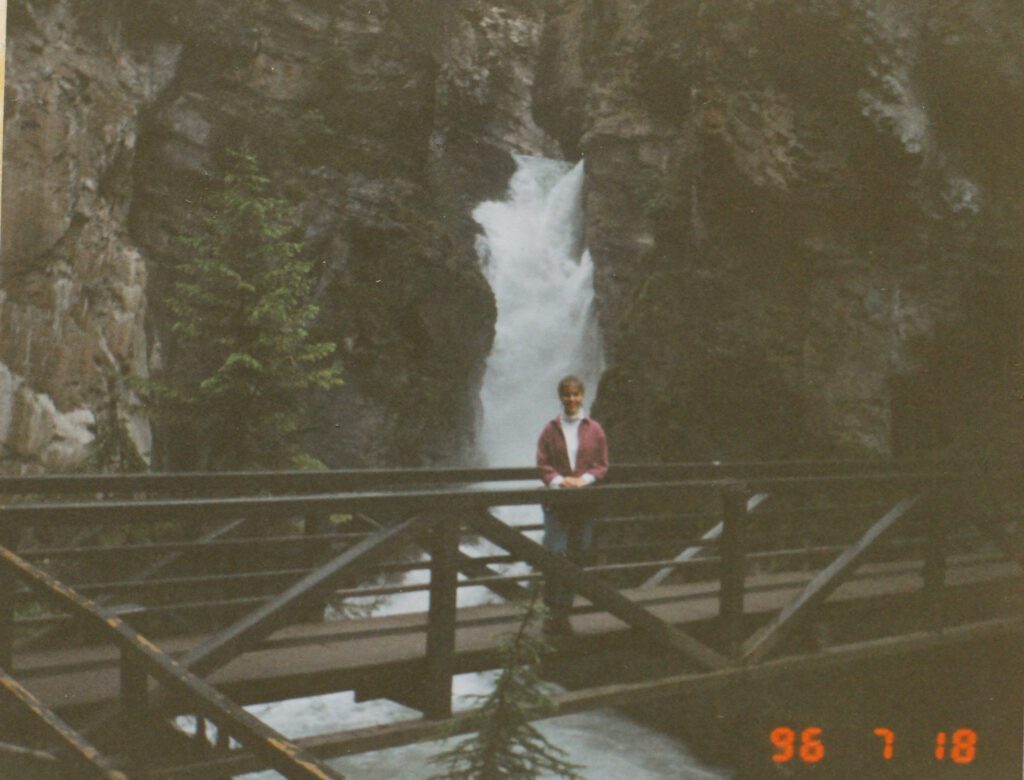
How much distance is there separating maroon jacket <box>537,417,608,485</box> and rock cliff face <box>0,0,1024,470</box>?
6567 mm

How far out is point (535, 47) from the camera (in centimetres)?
2553

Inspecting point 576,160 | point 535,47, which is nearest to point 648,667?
point 576,160

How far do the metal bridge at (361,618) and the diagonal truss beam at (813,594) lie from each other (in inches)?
0.6

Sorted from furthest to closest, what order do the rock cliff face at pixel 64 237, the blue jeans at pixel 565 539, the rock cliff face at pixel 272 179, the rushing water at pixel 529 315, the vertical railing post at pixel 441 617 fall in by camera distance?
the rushing water at pixel 529 315
the rock cliff face at pixel 272 179
the rock cliff face at pixel 64 237
the blue jeans at pixel 565 539
the vertical railing post at pixel 441 617

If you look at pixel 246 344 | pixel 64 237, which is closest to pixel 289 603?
pixel 246 344

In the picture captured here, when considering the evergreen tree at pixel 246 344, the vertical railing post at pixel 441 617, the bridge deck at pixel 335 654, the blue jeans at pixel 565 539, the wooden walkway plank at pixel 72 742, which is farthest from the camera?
the evergreen tree at pixel 246 344

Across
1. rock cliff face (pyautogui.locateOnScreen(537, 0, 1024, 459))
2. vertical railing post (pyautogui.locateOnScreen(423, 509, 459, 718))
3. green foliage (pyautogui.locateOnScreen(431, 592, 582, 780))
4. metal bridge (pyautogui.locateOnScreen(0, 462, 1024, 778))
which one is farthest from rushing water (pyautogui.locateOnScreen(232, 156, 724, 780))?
green foliage (pyautogui.locateOnScreen(431, 592, 582, 780))

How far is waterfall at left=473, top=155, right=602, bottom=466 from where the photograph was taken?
64.6ft

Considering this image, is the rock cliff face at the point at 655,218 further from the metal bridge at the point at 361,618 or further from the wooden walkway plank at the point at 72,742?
the wooden walkway plank at the point at 72,742

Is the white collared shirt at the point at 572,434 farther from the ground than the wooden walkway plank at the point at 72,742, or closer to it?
farther from the ground

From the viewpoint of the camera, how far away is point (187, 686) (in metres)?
3.01

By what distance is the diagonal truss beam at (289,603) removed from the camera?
3.63 metres

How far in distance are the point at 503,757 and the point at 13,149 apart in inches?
420

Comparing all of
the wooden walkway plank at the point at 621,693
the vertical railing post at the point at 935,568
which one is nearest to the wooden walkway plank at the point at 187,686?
the wooden walkway plank at the point at 621,693
